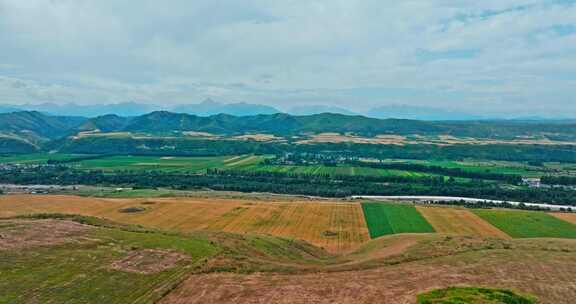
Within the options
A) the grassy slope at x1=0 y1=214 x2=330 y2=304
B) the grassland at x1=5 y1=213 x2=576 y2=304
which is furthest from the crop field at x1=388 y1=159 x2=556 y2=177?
the grassy slope at x1=0 y1=214 x2=330 y2=304

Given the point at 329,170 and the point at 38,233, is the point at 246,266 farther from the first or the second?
the point at 329,170

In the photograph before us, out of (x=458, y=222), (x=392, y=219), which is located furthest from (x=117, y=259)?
(x=458, y=222)

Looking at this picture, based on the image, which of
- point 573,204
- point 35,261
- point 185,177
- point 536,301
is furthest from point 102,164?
point 536,301

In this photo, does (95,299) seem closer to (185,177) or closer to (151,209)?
(151,209)

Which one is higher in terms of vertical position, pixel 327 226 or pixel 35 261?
pixel 35 261

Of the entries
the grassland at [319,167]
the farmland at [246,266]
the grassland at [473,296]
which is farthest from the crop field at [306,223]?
the grassland at [319,167]

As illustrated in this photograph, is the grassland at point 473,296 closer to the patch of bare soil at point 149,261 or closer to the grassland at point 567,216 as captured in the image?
the patch of bare soil at point 149,261
